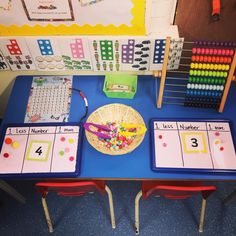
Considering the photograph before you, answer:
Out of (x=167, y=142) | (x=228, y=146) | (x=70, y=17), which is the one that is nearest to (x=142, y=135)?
(x=167, y=142)

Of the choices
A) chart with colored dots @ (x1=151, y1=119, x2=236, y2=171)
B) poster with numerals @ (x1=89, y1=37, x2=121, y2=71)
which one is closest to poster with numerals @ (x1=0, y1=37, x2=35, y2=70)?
poster with numerals @ (x1=89, y1=37, x2=121, y2=71)

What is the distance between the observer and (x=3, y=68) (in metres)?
1.79

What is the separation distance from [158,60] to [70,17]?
22.7 inches

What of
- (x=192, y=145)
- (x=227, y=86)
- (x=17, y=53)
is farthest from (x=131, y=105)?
(x=17, y=53)

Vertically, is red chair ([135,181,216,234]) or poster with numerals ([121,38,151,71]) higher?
poster with numerals ([121,38,151,71])

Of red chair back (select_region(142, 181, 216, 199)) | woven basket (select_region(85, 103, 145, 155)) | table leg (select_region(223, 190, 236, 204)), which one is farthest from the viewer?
table leg (select_region(223, 190, 236, 204))

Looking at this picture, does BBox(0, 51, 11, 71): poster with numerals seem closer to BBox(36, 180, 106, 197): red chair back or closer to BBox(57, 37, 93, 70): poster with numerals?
BBox(57, 37, 93, 70): poster with numerals

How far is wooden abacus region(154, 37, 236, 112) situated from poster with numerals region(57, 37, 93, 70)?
445 mm

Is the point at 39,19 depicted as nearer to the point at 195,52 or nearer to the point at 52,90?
the point at 52,90

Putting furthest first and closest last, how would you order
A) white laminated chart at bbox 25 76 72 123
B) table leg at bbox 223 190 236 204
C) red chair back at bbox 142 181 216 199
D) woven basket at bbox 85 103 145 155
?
table leg at bbox 223 190 236 204 < white laminated chart at bbox 25 76 72 123 < woven basket at bbox 85 103 145 155 < red chair back at bbox 142 181 216 199

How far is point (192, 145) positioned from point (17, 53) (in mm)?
1183

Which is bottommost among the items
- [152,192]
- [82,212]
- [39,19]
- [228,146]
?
[82,212]

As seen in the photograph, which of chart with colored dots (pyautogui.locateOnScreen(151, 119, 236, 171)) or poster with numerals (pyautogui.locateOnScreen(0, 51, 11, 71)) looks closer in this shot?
chart with colored dots (pyautogui.locateOnScreen(151, 119, 236, 171))

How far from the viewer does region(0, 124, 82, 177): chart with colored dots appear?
1442 mm
